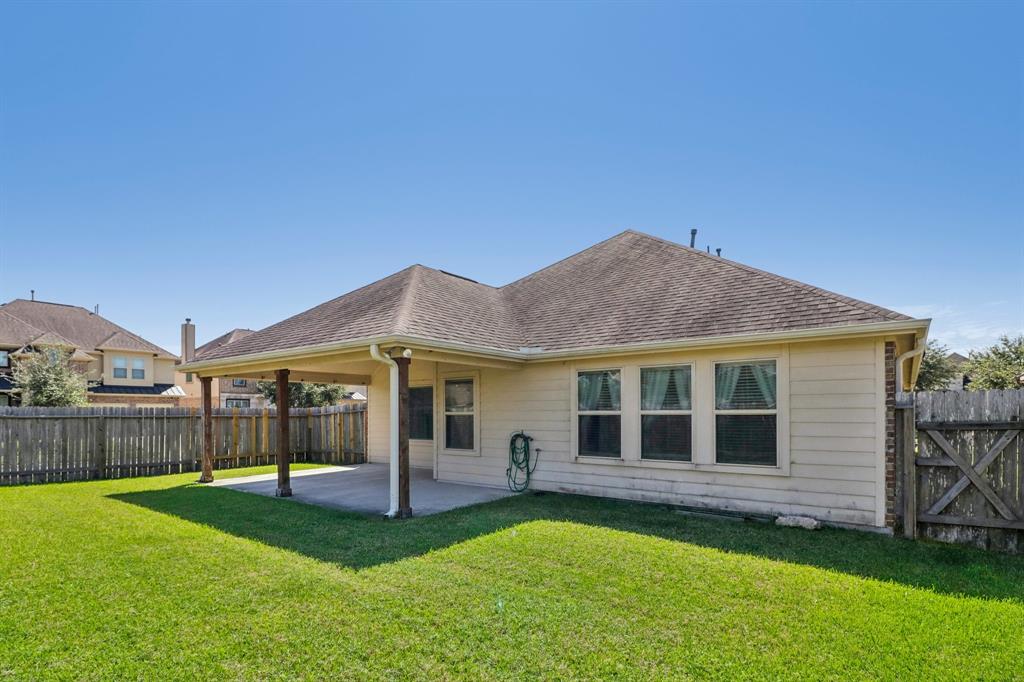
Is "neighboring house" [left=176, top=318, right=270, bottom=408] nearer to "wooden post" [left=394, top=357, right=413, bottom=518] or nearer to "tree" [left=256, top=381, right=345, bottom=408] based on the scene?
"tree" [left=256, top=381, right=345, bottom=408]

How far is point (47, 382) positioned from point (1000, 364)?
122ft

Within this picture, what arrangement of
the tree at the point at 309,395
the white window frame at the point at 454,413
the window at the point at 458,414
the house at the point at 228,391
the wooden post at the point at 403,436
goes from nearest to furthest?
the wooden post at the point at 403,436, the white window frame at the point at 454,413, the window at the point at 458,414, the tree at the point at 309,395, the house at the point at 228,391

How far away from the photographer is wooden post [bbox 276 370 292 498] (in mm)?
9086

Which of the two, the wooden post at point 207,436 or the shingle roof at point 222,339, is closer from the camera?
the wooden post at point 207,436

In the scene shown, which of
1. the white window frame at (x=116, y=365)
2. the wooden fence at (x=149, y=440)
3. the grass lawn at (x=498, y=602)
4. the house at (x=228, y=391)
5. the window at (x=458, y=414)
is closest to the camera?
the grass lawn at (x=498, y=602)

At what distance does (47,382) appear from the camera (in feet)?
65.4

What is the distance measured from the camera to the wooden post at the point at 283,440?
29.8 feet

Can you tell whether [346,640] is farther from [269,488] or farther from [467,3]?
[467,3]

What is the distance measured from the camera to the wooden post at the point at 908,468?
609cm

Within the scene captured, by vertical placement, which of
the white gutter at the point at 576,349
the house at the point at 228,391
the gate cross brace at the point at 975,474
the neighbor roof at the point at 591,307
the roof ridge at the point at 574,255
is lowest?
the house at the point at 228,391

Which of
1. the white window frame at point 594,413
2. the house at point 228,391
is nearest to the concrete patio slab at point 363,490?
the white window frame at point 594,413

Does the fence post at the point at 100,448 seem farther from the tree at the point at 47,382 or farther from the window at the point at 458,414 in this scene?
the tree at the point at 47,382

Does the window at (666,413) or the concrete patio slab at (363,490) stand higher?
the window at (666,413)

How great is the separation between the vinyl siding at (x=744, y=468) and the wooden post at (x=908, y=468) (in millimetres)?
231
